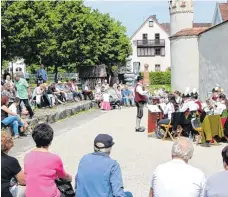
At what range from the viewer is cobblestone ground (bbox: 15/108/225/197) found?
976 cm

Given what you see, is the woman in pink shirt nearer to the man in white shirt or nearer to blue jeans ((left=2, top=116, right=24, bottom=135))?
the man in white shirt

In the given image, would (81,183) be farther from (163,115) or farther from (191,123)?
(163,115)

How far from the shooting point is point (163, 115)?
15.9 m

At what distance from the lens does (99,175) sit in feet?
17.0

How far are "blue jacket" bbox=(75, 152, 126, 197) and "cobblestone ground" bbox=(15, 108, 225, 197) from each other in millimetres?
3042

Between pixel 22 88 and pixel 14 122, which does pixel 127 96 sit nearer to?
pixel 22 88

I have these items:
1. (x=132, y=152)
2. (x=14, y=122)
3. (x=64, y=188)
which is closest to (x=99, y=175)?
(x=64, y=188)

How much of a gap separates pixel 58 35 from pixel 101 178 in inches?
1860

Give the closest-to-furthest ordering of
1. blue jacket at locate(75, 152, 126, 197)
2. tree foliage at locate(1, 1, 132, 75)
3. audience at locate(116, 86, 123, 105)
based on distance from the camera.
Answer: blue jacket at locate(75, 152, 126, 197)
audience at locate(116, 86, 123, 105)
tree foliage at locate(1, 1, 132, 75)

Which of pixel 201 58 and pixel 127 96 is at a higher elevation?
pixel 201 58

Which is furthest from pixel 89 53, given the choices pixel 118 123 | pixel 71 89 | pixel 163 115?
pixel 163 115

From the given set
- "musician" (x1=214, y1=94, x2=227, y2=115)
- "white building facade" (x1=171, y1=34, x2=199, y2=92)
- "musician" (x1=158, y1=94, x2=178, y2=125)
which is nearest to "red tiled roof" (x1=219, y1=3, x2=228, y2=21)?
"white building facade" (x1=171, y1=34, x2=199, y2=92)

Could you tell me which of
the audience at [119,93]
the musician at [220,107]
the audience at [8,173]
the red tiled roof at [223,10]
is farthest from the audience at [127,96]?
the audience at [8,173]

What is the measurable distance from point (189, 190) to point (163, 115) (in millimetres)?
Result: 11034
